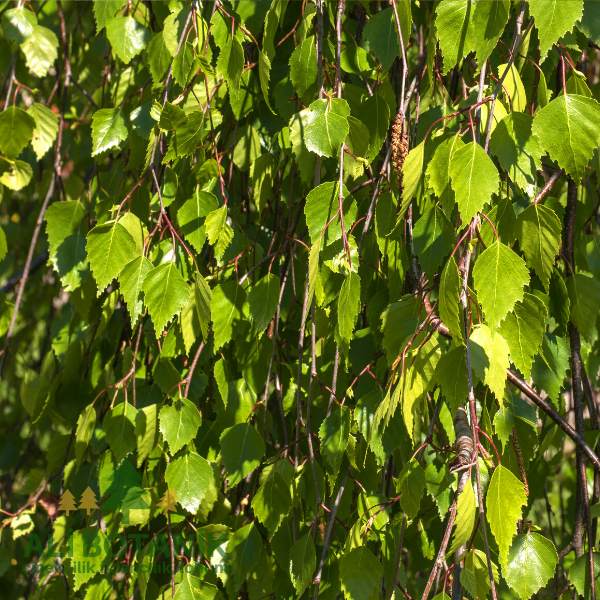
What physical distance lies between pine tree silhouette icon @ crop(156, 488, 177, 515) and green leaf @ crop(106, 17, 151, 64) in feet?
2.28

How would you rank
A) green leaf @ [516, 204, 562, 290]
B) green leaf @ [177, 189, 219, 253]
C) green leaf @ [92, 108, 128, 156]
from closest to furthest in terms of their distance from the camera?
green leaf @ [516, 204, 562, 290], green leaf @ [177, 189, 219, 253], green leaf @ [92, 108, 128, 156]

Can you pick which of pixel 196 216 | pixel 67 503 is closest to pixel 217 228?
pixel 196 216

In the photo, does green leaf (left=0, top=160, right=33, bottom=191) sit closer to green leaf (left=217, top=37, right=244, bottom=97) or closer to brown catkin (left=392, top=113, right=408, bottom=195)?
green leaf (left=217, top=37, right=244, bottom=97)

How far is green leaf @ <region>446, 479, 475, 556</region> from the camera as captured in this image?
0.55 m

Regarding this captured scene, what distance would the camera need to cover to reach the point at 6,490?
174 centimetres

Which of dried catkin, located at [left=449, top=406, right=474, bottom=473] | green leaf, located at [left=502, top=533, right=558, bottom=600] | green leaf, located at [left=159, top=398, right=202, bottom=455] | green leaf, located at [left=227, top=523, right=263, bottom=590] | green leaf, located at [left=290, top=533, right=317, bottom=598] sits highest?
dried catkin, located at [left=449, top=406, right=474, bottom=473]

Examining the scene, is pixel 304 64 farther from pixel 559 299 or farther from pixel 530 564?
pixel 530 564

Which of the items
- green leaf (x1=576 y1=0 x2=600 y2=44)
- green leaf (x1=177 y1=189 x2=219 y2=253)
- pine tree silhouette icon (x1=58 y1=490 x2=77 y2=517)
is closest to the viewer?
green leaf (x1=576 y1=0 x2=600 y2=44)

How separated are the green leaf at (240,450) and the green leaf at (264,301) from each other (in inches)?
5.6

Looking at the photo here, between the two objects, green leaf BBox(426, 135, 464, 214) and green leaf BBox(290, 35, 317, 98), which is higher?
green leaf BBox(290, 35, 317, 98)

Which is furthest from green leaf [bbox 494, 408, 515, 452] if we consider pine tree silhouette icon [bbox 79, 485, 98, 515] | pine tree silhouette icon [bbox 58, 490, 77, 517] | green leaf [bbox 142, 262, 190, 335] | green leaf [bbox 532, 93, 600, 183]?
pine tree silhouette icon [bbox 58, 490, 77, 517]

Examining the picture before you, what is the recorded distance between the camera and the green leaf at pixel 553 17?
1.93 feet

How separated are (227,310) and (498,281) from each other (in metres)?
0.40

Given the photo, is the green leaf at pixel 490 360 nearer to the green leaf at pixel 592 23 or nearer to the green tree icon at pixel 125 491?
the green leaf at pixel 592 23
